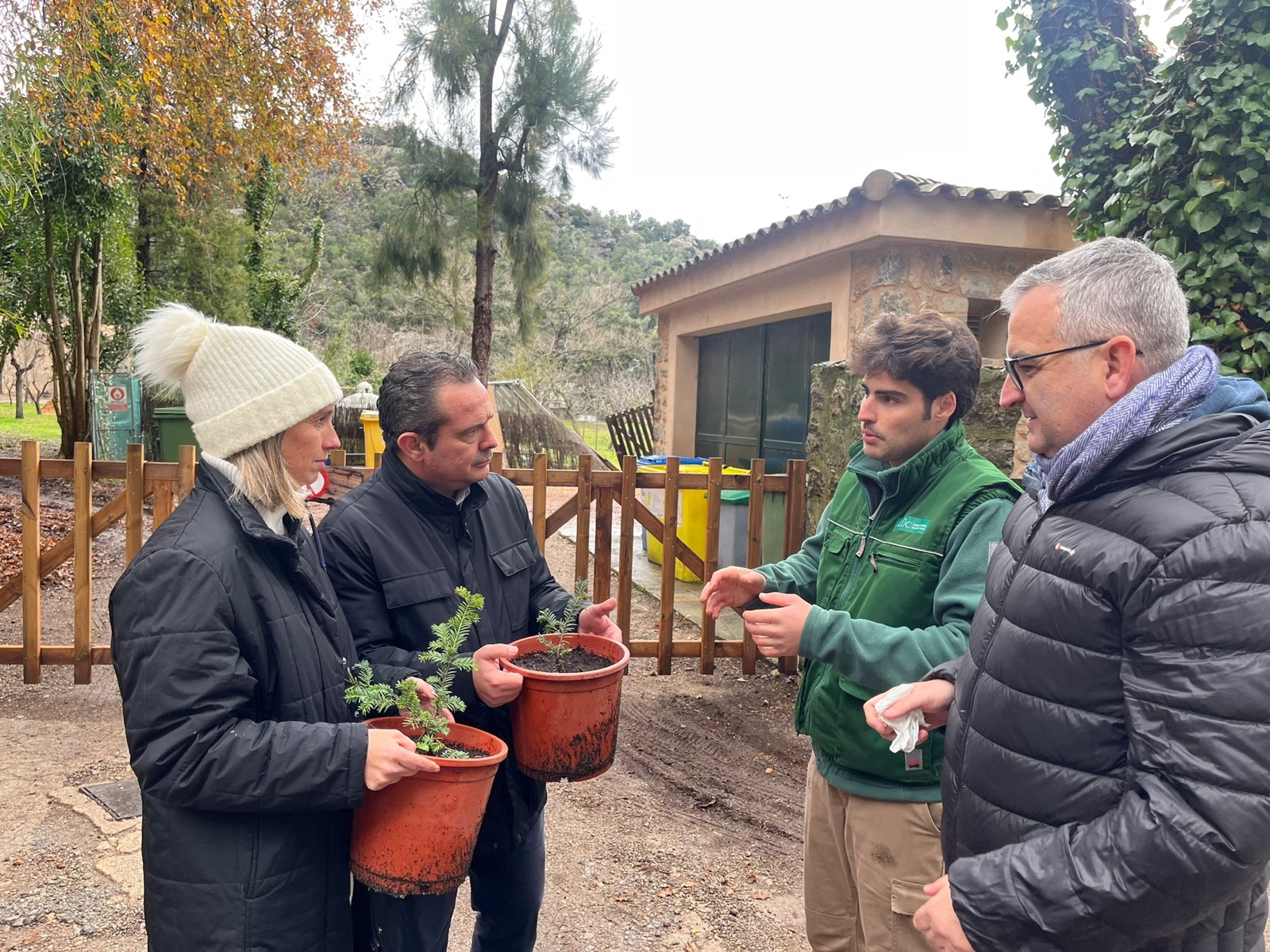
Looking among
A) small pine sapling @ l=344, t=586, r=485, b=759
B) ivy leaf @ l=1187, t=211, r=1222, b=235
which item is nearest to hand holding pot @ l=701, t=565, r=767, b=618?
small pine sapling @ l=344, t=586, r=485, b=759

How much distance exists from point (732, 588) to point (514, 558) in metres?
0.60

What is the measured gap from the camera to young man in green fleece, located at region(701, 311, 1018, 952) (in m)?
1.85

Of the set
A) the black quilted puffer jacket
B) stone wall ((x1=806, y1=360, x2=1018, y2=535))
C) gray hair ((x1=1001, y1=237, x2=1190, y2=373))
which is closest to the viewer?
the black quilted puffer jacket

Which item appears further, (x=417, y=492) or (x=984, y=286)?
(x=984, y=286)

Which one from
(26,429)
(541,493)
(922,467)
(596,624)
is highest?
(922,467)

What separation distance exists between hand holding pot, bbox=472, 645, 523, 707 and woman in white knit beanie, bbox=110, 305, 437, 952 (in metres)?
0.32

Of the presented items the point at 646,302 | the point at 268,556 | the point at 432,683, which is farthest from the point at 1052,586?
the point at 646,302

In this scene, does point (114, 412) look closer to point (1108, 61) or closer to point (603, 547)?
point (603, 547)

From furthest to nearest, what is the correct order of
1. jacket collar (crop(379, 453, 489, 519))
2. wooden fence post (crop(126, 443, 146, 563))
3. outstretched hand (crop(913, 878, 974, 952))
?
1. wooden fence post (crop(126, 443, 146, 563))
2. jacket collar (crop(379, 453, 489, 519))
3. outstretched hand (crop(913, 878, 974, 952))

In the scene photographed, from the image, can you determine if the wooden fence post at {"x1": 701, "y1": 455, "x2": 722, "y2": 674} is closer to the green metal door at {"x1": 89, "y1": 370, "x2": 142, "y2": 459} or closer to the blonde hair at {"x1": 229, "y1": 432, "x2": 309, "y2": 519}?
the blonde hair at {"x1": 229, "y1": 432, "x2": 309, "y2": 519}

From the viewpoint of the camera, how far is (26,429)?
24.9m

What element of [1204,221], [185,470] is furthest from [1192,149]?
[185,470]

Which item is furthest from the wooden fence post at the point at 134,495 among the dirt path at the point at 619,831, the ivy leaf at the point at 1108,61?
the ivy leaf at the point at 1108,61

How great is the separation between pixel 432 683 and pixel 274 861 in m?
0.43
